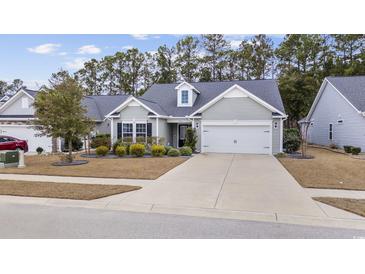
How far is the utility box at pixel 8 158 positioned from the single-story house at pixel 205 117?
21.8 ft

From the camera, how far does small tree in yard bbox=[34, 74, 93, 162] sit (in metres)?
13.6

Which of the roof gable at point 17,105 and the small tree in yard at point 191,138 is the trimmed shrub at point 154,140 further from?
the roof gable at point 17,105

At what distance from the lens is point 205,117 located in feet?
63.6

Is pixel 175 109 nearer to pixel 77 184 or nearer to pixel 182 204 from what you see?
pixel 77 184

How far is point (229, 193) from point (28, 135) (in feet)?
63.7

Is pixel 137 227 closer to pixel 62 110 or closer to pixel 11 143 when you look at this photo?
pixel 62 110

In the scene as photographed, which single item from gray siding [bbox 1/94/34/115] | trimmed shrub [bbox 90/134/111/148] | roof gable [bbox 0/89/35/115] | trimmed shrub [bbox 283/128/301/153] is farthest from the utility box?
trimmed shrub [bbox 283/128/301/153]

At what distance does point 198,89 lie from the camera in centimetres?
2422

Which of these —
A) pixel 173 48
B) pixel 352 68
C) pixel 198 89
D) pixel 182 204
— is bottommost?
pixel 182 204

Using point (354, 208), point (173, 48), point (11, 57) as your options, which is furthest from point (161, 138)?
point (173, 48)

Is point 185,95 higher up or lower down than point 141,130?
higher up

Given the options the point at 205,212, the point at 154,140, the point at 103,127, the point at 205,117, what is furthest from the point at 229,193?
the point at 103,127

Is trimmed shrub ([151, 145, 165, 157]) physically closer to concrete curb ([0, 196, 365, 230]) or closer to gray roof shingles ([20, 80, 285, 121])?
gray roof shingles ([20, 80, 285, 121])

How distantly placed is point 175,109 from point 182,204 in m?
16.0
